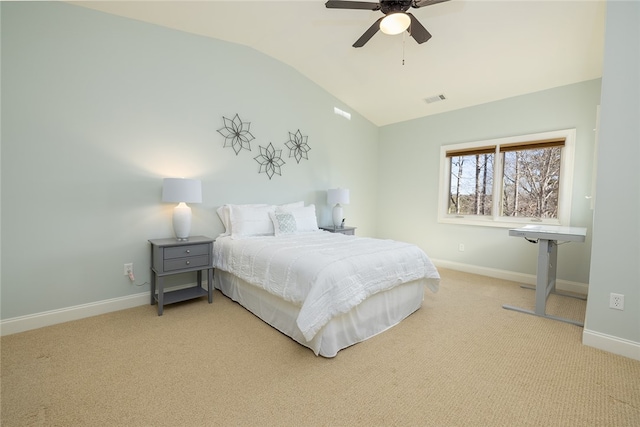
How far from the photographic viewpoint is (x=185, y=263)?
283 centimetres

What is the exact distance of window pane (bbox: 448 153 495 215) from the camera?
14.1 ft

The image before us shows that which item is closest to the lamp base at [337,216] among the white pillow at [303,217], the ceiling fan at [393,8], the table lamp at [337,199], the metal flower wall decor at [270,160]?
the table lamp at [337,199]

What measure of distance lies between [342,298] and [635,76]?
103 inches

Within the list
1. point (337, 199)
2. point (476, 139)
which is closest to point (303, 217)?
point (337, 199)

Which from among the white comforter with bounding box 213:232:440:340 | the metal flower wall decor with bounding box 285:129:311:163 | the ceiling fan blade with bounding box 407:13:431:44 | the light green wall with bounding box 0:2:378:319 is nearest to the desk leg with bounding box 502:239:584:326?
the white comforter with bounding box 213:232:440:340

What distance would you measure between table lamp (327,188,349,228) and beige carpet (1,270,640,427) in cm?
218

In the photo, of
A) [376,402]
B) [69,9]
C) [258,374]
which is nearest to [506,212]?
[376,402]

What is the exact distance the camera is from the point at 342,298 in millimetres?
1961

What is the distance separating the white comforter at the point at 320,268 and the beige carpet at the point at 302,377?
395 mm

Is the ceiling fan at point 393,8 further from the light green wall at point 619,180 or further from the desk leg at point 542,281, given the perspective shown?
the desk leg at point 542,281

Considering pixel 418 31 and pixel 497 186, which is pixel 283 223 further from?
pixel 497 186

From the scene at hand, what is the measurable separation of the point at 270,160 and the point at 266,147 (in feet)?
0.60

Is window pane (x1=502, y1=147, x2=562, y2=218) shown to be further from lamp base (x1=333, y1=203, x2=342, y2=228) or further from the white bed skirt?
lamp base (x1=333, y1=203, x2=342, y2=228)

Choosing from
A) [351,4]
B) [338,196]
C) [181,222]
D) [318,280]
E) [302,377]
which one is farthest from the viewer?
[338,196]
